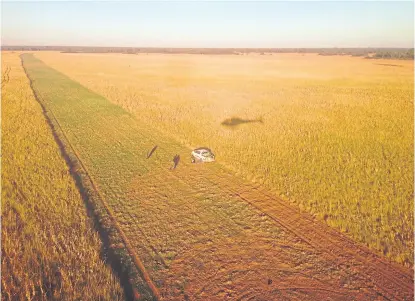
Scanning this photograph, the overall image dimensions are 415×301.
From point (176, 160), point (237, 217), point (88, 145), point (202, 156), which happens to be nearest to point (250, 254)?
point (237, 217)

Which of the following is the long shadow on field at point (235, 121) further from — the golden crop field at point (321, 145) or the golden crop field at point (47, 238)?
the golden crop field at point (47, 238)

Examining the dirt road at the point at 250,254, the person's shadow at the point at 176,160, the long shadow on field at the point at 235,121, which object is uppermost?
the long shadow on field at the point at 235,121

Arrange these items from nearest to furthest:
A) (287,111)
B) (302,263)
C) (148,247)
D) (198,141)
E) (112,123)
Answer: (302,263), (148,247), (198,141), (112,123), (287,111)

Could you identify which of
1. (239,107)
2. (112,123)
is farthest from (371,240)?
(239,107)

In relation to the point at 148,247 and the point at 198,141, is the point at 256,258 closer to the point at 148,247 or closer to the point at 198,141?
the point at 148,247

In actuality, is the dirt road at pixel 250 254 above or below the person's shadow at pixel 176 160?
below

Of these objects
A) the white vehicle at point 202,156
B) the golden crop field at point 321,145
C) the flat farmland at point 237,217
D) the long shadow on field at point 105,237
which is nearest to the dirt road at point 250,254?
the flat farmland at point 237,217
